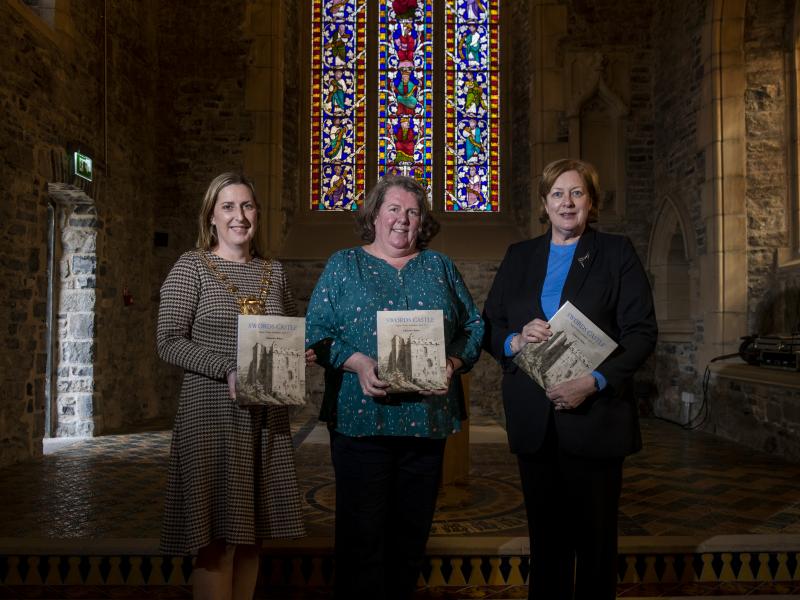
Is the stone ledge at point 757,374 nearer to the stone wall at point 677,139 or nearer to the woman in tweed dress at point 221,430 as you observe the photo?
the stone wall at point 677,139

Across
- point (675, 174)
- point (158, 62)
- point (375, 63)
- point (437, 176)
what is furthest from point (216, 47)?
point (675, 174)

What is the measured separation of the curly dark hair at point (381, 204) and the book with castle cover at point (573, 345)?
1.48ft

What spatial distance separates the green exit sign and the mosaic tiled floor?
2.66 m

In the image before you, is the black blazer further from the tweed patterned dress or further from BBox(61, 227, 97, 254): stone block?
BBox(61, 227, 97, 254): stone block

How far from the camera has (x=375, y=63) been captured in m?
8.88

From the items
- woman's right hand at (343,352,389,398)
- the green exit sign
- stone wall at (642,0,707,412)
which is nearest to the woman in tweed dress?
woman's right hand at (343,352,389,398)

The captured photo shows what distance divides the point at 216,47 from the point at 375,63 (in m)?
1.97

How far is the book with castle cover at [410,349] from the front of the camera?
1863 millimetres

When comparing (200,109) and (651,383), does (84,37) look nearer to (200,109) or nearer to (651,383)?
(200,109)

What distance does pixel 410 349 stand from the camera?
1.87 meters

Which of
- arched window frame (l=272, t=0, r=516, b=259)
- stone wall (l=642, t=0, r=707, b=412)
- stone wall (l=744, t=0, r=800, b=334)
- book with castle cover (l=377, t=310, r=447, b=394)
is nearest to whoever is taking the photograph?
book with castle cover (l=377, t=310, r=447, b=394)

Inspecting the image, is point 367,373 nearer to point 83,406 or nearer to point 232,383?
point 232,383

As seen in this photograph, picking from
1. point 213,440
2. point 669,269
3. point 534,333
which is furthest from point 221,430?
point 669,269

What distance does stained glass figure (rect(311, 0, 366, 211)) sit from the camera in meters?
8.88
